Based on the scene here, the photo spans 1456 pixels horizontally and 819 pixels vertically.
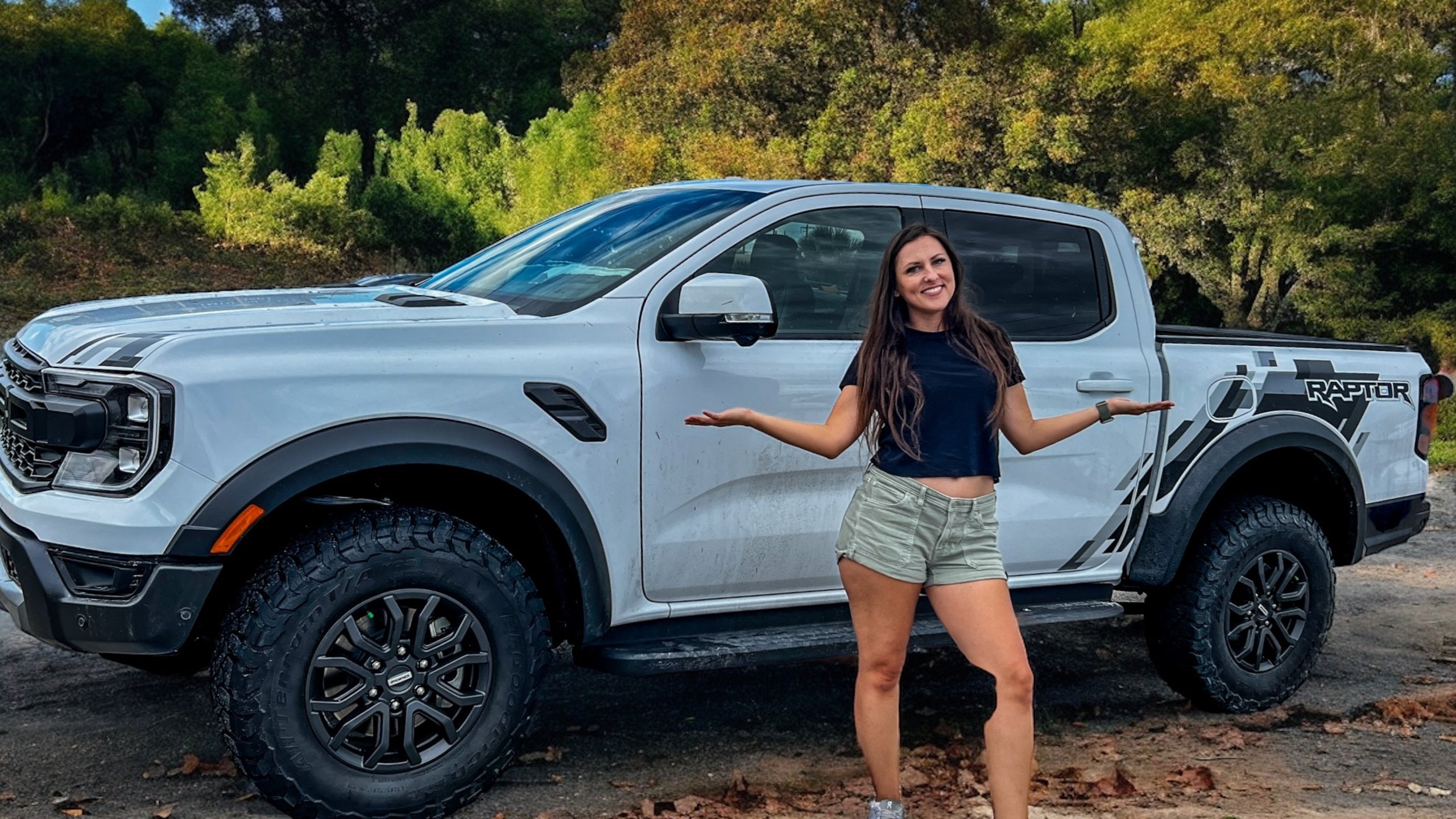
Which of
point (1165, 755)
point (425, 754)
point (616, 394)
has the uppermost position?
point (616, 394)

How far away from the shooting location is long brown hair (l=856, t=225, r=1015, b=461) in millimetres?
3725

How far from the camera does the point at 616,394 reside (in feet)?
13.6

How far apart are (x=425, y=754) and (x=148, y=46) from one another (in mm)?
49391

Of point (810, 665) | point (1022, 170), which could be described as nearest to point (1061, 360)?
point (810, 665)

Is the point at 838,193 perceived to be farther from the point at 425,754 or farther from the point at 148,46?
the point at 148,46

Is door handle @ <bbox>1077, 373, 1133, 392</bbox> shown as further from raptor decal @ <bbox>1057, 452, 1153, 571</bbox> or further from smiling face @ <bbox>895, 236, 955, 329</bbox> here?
smiling face @ <bbox>895, 236, 955, 329</bbox>

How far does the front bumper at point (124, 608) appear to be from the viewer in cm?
362

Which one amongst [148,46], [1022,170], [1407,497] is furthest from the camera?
[148,46]

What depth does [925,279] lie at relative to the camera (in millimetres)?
3783

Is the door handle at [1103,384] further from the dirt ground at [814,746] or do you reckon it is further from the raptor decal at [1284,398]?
→ the dirt ground at [814,746]

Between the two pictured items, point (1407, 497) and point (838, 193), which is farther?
point (1407, 497)

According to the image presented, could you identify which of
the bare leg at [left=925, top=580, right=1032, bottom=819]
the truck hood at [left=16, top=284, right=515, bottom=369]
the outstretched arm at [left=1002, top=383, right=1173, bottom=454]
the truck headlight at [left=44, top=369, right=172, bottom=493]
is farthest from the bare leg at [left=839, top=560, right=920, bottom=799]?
the truck headlight at [left=44, top=369, right=172, bottom=493]

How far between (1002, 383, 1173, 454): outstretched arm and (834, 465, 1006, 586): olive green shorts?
0.26m

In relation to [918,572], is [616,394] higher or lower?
higher
